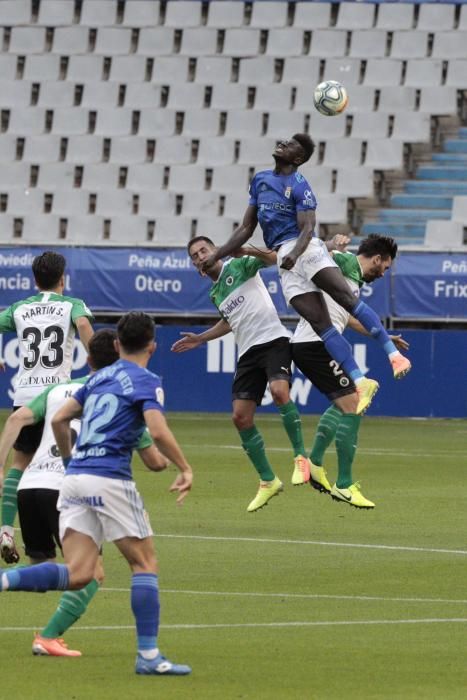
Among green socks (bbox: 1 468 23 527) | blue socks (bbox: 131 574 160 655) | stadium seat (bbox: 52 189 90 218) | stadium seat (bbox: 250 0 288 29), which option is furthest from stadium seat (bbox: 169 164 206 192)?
blue socks (bbox: 131 574 160 655)

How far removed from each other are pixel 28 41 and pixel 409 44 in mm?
8098

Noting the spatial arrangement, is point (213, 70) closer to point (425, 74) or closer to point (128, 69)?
point (128, 69)

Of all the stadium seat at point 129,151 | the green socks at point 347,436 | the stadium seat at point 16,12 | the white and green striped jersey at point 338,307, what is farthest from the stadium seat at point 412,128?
the green socks at point 347,436

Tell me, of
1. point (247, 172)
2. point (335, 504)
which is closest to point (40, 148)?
point (247, 172)

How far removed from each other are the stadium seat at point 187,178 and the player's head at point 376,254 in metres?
19.1

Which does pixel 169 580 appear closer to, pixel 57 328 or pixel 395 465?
pixel 57 328

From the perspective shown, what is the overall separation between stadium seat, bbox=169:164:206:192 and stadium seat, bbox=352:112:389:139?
10.0 feet

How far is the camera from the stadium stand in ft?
108

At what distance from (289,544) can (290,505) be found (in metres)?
3.27

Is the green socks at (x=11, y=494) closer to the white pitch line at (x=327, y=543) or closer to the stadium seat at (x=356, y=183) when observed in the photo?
the white pitch line at (x=327, y=543)

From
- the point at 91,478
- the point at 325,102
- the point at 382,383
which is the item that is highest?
the point at 325,102

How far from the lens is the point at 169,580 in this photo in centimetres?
1141

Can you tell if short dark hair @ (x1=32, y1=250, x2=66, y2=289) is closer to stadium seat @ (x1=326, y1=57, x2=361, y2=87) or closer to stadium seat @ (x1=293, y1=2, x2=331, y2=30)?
stadium seat @ (x1=326, y1=57, x2=361, y2=87)

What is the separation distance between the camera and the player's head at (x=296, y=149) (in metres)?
13.9
